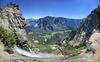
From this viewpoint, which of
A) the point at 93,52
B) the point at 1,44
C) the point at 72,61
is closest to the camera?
the point at 72,61

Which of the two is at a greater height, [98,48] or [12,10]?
[12,10]

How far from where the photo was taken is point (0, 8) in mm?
144250

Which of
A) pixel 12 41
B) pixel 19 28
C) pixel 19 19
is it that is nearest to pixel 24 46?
pixel 19 28

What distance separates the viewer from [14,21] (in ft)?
541

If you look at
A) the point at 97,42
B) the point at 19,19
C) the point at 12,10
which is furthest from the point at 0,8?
the point at 97,42

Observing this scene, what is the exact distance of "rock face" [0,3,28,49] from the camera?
466 feet

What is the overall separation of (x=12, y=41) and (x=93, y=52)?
3564cm

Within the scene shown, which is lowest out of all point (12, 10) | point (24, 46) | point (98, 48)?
point (24, 46)

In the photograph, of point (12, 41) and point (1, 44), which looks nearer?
point (1, 44)

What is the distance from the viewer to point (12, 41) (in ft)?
288

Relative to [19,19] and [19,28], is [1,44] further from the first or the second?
[19,19]

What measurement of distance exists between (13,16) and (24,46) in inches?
1046

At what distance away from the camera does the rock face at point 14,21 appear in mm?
142062

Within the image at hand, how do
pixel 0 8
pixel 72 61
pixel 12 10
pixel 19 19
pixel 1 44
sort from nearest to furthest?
pixel 72 61, pixel 1 44, pixel 0 8, pixel 12 10, pixel 19 19
